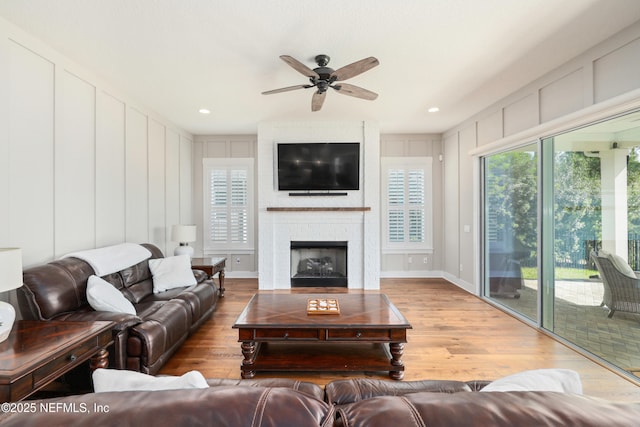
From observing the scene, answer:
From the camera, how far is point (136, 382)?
87cm

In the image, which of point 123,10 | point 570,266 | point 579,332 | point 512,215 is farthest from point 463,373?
point 123,10

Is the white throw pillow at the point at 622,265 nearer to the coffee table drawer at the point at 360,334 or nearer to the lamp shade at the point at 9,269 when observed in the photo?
the coffee table drawer at the point at 360,334

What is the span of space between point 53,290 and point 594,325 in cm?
461

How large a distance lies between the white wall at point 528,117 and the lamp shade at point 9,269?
436 cm

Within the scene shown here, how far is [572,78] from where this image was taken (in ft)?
9.20

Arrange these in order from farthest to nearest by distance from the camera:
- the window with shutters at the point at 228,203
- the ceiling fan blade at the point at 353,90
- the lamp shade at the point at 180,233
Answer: the window with shutters at the point at 228,203 → the lamp shade at the point at 180,233 → the ceiling fan blade at the point at 353,90

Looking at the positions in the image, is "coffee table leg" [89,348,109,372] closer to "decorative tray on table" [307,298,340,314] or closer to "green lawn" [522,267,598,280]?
"decorative tray on table" [307,298,340,314]

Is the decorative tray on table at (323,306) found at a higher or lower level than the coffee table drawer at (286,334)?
higher

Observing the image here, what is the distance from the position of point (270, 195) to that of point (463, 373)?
3.63 meters

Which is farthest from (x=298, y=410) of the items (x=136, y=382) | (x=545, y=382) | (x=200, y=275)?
(x=200, y=275)

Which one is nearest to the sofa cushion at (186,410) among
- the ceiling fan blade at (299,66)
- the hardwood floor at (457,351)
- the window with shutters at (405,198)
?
the hardwood floor at (457,351)

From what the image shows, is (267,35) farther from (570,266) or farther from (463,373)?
(570,266)

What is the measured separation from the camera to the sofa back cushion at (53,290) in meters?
2.04

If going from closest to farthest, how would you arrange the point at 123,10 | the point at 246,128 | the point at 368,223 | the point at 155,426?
1. the point at 155,426
2. the point at 123,10
3. the point at 368,223
4. the point at 246,128
